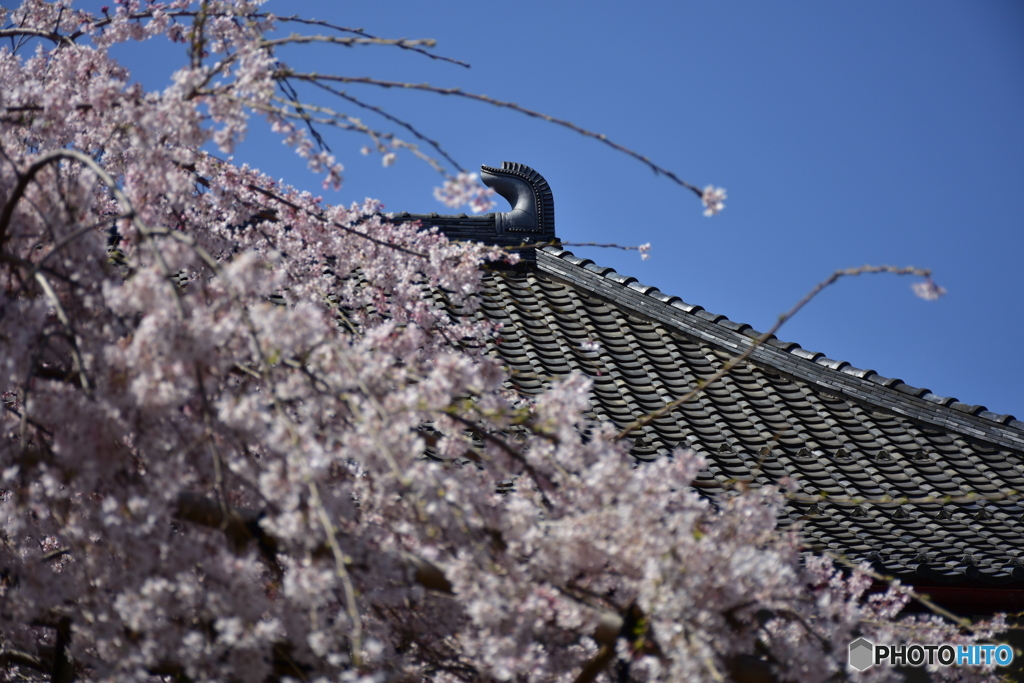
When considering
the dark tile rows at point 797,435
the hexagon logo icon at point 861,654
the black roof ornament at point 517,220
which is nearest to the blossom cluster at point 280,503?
the hexagon logo icon at point 861,654

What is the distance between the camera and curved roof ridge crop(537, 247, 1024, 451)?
6023mm

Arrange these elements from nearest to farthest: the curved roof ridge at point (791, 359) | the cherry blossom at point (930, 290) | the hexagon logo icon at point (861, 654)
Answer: the cherry blossom at point (930, 290) → the hexagon logo icon at point (861, 654) → the curved roof ridge at point (791, 359)

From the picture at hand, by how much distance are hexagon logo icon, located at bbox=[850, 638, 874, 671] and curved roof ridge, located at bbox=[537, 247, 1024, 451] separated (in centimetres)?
392

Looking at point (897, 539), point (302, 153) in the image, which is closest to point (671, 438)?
point (897, 539)

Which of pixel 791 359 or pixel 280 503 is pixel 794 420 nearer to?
pixel 791 359

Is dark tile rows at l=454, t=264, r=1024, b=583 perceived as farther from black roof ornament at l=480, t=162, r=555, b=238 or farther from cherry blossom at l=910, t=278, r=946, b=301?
cherry blossom at l=910, t=278, r=946, b=301

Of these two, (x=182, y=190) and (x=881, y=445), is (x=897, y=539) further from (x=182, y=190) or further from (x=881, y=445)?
(x=182, y=190)

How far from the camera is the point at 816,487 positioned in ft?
16.6

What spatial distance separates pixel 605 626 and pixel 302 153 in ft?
5.92

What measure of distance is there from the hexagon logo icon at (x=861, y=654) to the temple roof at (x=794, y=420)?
1357 mm

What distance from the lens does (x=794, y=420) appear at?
6023 mm

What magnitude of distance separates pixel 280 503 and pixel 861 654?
187 centimetres

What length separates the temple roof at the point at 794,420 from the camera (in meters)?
4.55

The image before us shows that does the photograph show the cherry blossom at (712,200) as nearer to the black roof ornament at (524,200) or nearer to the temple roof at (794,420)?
the temple roof at (794,420)
